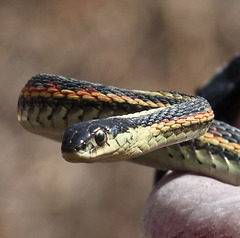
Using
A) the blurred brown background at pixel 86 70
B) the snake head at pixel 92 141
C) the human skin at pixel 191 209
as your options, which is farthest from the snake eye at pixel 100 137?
the blurred brown background at pixel 86 70

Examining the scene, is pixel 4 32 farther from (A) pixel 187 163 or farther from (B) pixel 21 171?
(A) pixel 187 163

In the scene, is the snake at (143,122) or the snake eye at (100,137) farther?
the snake at (143,122)

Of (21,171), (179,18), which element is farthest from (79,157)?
(179,18)

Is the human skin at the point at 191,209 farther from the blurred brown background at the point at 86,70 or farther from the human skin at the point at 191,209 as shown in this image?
the blurred brown background at the point at 86,70

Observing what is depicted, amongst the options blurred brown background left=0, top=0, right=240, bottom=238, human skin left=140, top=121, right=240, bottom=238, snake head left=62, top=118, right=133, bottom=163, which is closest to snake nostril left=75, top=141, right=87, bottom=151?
snake head left=62, top=118, right=133, bottom=163

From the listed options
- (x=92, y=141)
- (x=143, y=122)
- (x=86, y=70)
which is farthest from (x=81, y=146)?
(x=86, y=70)

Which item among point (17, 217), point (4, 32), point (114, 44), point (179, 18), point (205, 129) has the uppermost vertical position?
point (205, 129)
